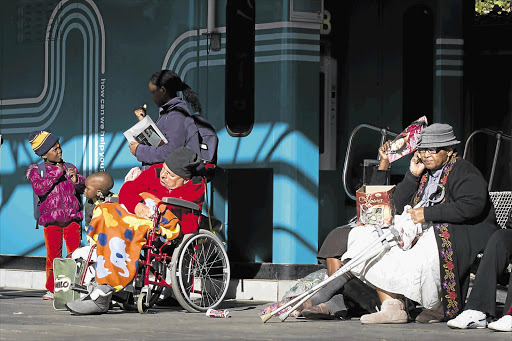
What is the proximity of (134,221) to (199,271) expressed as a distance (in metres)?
0.68

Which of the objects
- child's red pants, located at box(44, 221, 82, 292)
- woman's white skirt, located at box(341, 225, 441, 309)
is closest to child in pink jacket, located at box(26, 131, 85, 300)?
child's red pants, located at box(44, 221, 82, 292)

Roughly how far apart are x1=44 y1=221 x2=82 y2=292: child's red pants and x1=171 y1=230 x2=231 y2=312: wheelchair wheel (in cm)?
195

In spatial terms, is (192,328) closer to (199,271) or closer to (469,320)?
(199,271)

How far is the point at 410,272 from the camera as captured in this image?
7.49 m

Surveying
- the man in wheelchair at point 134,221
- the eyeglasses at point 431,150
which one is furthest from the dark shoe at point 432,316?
the man in wheelchair at point 134,221

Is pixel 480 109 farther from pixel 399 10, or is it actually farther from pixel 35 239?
pixel 35 239

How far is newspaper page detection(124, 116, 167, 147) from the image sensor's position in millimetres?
9031

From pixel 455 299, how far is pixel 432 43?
4.01 metres

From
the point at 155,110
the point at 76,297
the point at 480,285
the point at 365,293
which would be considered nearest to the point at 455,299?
the point at 480,285

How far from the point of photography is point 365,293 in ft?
26.6

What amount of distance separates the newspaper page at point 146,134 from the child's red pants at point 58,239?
176cm

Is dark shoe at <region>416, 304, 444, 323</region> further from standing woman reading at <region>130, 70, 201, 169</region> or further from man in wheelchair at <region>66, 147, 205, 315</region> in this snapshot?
standing woman reading at <region>130, 70, 201, 169</region>

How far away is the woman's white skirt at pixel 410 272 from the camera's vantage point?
7480 millimetres

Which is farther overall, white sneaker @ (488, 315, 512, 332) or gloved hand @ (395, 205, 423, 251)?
gloved hand @ (395, 205, 423, 251)
